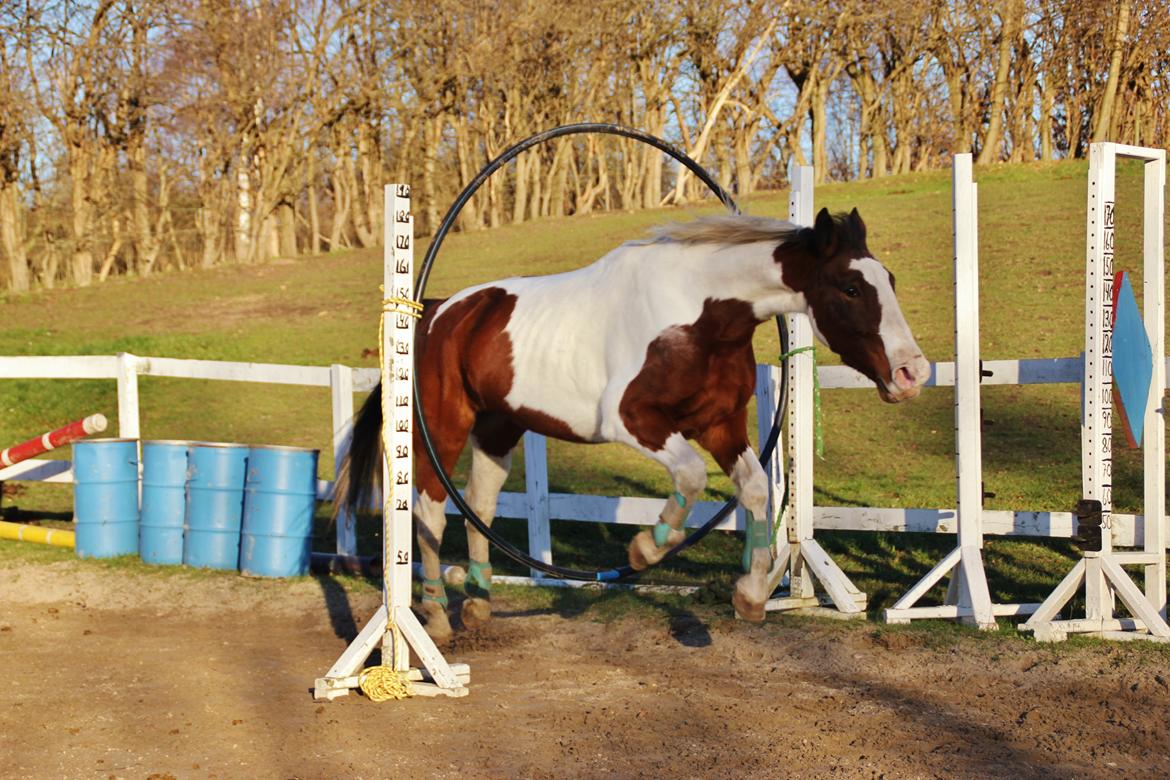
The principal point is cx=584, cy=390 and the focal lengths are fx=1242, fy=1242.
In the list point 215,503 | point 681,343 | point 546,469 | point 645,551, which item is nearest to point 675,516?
point 645,551

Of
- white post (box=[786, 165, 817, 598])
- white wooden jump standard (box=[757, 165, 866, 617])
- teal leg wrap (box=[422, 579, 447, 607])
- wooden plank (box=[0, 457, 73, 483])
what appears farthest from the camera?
wooden plank (box=[0, 457, 73, 483])

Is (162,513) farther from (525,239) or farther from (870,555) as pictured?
(525,239)

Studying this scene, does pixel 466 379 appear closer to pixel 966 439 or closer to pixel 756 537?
pixel 756 537

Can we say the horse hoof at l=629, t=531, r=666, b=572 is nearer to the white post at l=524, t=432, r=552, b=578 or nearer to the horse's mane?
the horse's mane

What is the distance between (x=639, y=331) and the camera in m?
5.88

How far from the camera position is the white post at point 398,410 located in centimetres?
571

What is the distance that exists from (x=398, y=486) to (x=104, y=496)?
4334 mm

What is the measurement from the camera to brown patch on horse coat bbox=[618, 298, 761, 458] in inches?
227

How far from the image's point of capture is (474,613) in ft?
23.2

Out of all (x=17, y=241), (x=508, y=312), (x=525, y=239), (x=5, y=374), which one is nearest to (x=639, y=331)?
(x=508, y=312)

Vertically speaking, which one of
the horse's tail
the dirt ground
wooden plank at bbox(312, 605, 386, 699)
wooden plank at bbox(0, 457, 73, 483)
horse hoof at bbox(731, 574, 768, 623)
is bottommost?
the dirt ground

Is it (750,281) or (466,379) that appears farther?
(466,379)

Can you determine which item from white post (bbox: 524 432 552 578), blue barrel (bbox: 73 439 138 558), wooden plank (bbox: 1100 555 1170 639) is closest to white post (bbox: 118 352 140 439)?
blue barrel (bbox: 73 439 138 558)

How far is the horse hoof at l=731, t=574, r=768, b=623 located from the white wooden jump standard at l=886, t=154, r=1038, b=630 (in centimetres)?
121
